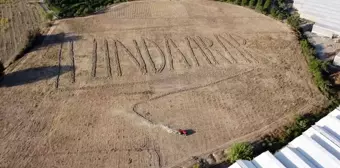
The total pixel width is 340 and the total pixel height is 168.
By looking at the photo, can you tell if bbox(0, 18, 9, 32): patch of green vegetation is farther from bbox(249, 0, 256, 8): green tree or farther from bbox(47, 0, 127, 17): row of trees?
bbox(249, 0, 256, 8): green tree

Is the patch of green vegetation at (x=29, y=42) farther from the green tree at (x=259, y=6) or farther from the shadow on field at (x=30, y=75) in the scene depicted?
the green tree at (x=259, y=6)

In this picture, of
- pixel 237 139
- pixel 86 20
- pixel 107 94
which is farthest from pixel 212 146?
pixel 86 20

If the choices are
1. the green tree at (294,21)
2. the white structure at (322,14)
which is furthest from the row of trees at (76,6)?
the white structure at (322,14)


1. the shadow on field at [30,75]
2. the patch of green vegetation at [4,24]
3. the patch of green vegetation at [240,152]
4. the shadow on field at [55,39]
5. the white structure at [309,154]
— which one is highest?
the patch of green vegetation at [4,24]

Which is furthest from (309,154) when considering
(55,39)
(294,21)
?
(55,39)

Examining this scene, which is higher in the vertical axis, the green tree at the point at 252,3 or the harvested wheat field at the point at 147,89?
the green tree at the point at 252,3
